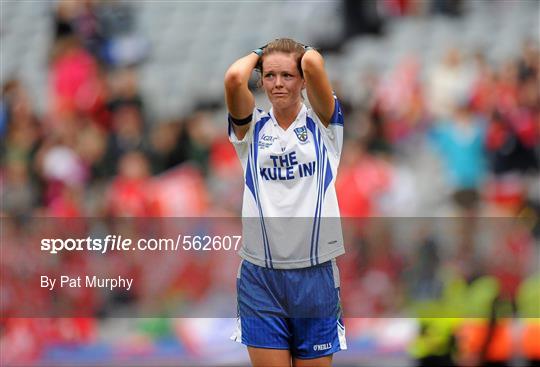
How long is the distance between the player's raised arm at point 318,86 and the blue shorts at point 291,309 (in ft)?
1.83

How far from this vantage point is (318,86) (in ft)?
11.9

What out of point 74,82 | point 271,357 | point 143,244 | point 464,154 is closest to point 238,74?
point 271,357

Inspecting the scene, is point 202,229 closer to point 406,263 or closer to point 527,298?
point 406,263

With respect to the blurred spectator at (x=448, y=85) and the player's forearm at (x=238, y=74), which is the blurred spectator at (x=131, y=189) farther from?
the player's forearm at (x=238, y=74)

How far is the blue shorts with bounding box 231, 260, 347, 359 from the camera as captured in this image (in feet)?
12.3

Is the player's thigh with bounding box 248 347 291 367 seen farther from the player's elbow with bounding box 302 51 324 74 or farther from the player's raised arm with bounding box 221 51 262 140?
the player's elbow with bounding box 302 51 324 74

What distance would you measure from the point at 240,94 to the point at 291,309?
2.62 ft

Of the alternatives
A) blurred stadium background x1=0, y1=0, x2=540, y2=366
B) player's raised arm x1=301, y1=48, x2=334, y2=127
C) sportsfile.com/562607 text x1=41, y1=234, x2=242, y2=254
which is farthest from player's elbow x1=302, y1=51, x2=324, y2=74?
blurred stadium background x1=0, y1=0, x2=540, y2=366

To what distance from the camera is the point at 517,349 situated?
5988 millimetres

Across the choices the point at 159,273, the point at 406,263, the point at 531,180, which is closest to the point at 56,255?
the point at 159,273

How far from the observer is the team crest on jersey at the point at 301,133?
374 centimetres

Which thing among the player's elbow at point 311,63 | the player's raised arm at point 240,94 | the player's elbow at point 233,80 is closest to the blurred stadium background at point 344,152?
the player's raised arm at point 240,94

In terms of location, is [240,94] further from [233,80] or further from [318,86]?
[318,86]

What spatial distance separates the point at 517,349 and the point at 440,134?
211cm
